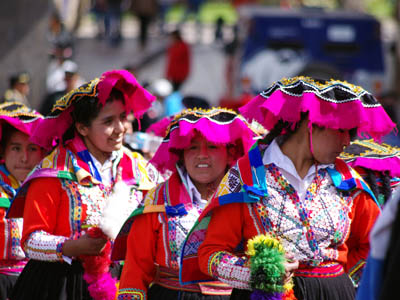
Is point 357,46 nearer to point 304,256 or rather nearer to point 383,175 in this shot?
point 383,175

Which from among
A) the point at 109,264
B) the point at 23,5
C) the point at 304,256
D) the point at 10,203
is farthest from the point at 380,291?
the point at 23,5

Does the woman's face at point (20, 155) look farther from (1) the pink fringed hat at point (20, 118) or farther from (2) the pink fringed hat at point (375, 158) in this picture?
(2) the pink fringed hat at point (375, 158)

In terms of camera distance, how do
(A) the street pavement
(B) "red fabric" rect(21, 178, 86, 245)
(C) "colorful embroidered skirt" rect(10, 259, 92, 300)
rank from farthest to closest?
(A) the street pavement → (C) "colorful embroidered skirt" rect(10, 259, 92, 300) → (B) "red fabric" rect(21, 178, 86, 245)

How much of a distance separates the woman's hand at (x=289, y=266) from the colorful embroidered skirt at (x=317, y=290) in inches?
8.0

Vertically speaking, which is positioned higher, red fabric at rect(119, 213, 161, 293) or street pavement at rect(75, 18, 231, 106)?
street pavement at rect(75, 18, 231, 106)

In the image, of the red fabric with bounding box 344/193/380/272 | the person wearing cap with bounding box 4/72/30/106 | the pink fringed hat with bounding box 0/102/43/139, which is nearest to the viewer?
the red fabric with bounding box 344/193/380/272

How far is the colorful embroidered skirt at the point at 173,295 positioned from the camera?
Answer: 3.97m

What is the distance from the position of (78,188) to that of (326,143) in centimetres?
150

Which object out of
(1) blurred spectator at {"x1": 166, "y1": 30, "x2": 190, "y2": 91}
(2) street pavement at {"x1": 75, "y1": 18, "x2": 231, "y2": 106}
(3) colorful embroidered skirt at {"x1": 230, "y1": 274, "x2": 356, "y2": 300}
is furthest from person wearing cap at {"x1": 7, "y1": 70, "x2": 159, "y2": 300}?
(2) street pavement at {"x1": 75, "y1": 18, "x2": 231, "y2": 106}

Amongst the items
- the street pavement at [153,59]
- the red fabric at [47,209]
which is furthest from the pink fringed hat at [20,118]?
the street pavement at [153,59]

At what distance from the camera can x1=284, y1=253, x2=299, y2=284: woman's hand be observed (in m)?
3.34

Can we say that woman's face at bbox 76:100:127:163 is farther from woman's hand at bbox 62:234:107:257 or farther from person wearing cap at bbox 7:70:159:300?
woman's hand at bbox 62:234:107:257

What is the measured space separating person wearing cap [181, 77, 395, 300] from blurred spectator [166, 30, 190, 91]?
11.7 meters

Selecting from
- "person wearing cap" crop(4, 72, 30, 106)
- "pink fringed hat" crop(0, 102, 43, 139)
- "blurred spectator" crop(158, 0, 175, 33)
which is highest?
"blurred spectator" crop(158, 0, 175, 33)
